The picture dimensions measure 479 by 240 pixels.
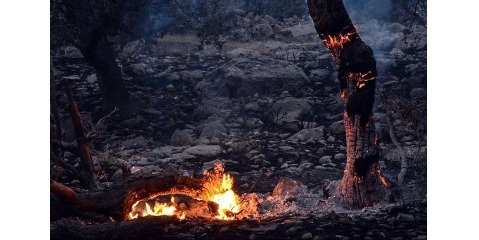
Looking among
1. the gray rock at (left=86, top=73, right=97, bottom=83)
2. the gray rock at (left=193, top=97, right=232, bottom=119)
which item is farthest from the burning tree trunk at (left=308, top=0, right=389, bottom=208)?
the gray rock at (left=86, top=73, right=97, bottom=83)

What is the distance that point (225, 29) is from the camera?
6.62 metres

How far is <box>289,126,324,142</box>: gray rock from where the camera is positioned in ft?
21.9

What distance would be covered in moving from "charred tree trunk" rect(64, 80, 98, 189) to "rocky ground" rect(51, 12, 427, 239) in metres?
0.14

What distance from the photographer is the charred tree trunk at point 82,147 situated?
20.6ft

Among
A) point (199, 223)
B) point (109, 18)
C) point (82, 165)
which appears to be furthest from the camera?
point (109, 18)

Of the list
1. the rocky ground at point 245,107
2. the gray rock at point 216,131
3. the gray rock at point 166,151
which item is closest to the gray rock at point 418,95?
the rocky ground at point 245,107

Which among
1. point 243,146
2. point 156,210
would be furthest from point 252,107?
point 156,210

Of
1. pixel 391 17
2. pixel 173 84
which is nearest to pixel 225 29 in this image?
pixel 173 84

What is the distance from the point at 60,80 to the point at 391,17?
3602mm

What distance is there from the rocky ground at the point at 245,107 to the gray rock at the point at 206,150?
11 millimetres

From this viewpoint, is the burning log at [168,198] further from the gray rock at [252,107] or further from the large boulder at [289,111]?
the large boulder at [289,111]

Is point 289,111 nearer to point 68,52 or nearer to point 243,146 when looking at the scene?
point 243,146

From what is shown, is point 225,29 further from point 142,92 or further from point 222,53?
point 142,92

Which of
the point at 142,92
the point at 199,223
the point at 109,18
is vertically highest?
the point at 109,18
